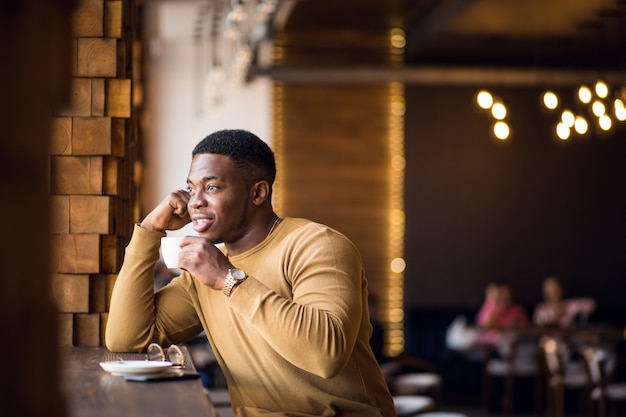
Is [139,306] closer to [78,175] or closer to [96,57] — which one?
[78,175]

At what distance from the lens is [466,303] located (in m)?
11.0

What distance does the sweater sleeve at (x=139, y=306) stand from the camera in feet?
8.74

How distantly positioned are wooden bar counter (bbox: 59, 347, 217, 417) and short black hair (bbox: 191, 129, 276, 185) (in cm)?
58

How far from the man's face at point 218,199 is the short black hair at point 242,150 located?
0.02 meters

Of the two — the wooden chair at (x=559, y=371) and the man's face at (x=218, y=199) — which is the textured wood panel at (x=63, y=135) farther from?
the wooden chair at (x=559, y=371)

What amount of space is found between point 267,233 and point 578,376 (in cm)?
674

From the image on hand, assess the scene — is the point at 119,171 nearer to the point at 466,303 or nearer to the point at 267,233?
the point at 267,233

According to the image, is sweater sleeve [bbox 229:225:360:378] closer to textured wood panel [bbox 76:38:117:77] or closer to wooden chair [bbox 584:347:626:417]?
textured wood panel [bbox 76:38:117:77]

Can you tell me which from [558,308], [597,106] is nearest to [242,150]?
[597,106]

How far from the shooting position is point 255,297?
7.24 ft

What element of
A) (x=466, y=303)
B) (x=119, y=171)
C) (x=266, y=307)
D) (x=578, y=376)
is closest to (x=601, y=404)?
(x=578, y=376)

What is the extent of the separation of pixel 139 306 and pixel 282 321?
65cm

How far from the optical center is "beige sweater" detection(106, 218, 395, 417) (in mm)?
2182

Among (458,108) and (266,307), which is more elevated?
(458,108)
